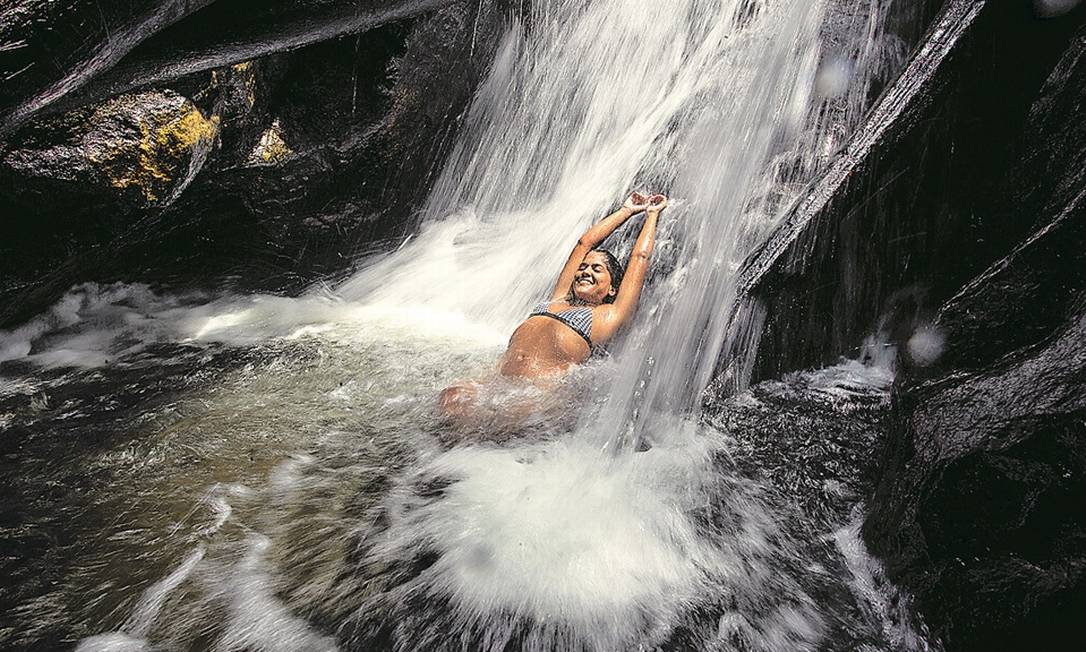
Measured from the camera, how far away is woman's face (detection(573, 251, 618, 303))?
5.25 meters

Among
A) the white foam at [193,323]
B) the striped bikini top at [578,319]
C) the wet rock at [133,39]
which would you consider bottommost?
the white foam at [193,323]

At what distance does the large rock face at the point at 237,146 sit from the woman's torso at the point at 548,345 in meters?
2.78

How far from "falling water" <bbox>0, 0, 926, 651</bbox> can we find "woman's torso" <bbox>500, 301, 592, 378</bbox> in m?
0.19

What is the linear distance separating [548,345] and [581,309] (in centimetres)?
45

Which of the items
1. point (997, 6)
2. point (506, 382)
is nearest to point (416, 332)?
point (506, 382)

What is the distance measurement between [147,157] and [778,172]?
4.69 m

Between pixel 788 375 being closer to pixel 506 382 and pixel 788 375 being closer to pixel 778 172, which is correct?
pixel 778 172

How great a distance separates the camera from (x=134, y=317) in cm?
559

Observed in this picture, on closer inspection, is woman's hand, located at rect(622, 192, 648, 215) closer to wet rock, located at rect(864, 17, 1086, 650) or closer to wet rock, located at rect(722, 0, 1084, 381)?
wet rock, located at rect(722, 0, 1084, 381)

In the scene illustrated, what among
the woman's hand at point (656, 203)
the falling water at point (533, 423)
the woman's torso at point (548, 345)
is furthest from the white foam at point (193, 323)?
the woman's hand at point (656, 203)

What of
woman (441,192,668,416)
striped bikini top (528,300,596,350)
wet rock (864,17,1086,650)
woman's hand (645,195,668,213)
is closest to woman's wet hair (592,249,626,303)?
woman (441,192,668,416)

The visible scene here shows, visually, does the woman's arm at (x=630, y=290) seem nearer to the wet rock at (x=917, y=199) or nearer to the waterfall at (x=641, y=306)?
the waterfall at (x=641, y=306)

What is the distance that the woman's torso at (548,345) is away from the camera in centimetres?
472

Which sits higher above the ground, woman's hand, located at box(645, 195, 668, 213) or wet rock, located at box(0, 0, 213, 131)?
woman's hand, located at box(645, 195, 668, 213)
